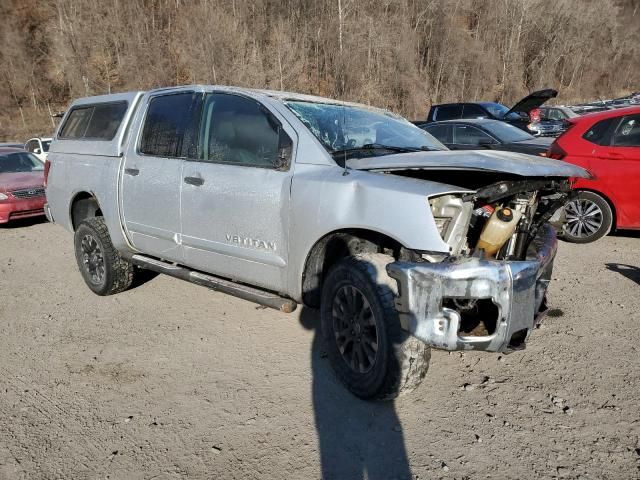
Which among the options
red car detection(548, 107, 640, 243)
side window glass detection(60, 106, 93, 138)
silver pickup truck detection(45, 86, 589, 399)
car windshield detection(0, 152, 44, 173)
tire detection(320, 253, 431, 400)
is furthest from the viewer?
car windshield detection(0, 152, 44, 173)

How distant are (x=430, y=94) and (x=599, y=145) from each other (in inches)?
1122

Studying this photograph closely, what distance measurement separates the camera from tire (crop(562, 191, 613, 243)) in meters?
5.80

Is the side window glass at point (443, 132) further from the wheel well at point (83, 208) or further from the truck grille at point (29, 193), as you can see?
the truck grille at point (29, 193)

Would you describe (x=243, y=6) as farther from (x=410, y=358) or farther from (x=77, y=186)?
(x=410, y=358)

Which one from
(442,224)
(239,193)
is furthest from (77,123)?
(442,224)

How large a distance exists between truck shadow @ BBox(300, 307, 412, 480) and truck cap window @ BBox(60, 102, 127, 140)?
3135mm

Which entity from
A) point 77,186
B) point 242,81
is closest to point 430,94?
point 242,81

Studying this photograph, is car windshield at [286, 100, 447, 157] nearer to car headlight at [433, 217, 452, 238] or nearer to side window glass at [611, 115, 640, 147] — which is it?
car headlight at [433, 217, 452, 238]

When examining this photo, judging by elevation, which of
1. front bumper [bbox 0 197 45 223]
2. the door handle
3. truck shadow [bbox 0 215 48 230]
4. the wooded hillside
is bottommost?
truck shadow [bbox 0 215 48 230]

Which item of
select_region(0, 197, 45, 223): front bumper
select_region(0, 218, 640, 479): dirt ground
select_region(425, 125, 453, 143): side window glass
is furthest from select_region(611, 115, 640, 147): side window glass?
select_region(0, 197, 45, 223): front bumper

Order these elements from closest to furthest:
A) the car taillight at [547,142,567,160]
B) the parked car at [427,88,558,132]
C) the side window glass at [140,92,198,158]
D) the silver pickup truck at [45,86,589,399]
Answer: the silver pickup truck at [45,86,589,399] → the side window glass at [140,92,198,158] → the car taillight at [547,142,567,160] → the parked car at [427,88,558,132]

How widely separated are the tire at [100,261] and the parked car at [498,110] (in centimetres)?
981

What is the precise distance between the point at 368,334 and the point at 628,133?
493 centimetres

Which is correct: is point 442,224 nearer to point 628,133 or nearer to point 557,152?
point 557,152
